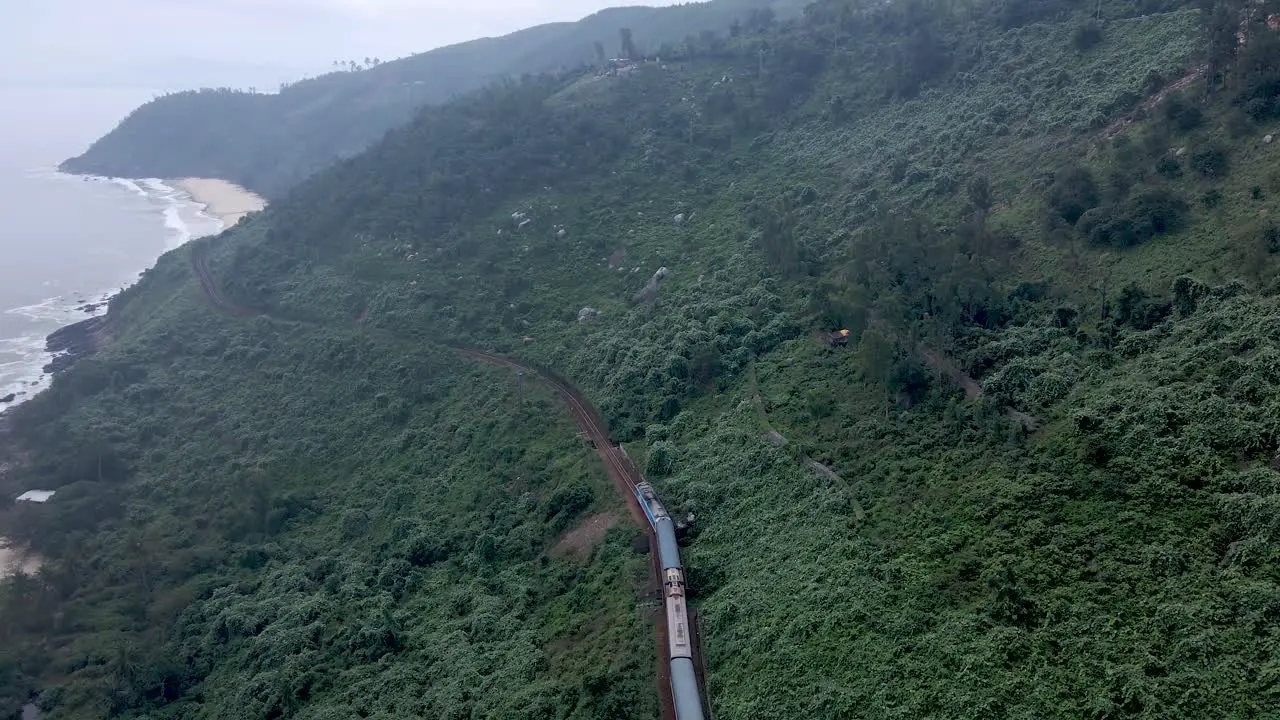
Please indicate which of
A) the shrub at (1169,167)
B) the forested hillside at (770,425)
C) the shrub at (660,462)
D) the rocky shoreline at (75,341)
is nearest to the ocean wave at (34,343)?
the rocky shoreline at (75,341)

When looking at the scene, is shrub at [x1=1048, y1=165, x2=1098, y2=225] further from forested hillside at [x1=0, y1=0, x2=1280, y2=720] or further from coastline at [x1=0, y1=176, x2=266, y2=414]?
coastline at [x1=0, y1=176, x2=266, y2=414]

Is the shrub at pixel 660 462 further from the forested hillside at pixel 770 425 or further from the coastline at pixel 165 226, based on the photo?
the coastline at pixel 165 226

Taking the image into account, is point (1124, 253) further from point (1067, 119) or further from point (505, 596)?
point (505, 596)

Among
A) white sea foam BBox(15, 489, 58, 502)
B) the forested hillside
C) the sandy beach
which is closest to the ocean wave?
the forested hillside

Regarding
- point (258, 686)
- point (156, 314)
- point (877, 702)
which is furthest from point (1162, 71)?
point (156, 314)

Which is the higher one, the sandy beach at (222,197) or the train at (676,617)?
the sandy beach at (222,197)

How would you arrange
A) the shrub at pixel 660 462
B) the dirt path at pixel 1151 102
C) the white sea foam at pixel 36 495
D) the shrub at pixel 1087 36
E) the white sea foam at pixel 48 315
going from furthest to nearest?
the white sea foam at pixel 48 315 → the shrub at pixel 1087 36 → the white sea foam at pixel 36 495 → the dirt path at pixel 1151 102 → the shrub at pixel 660 462
